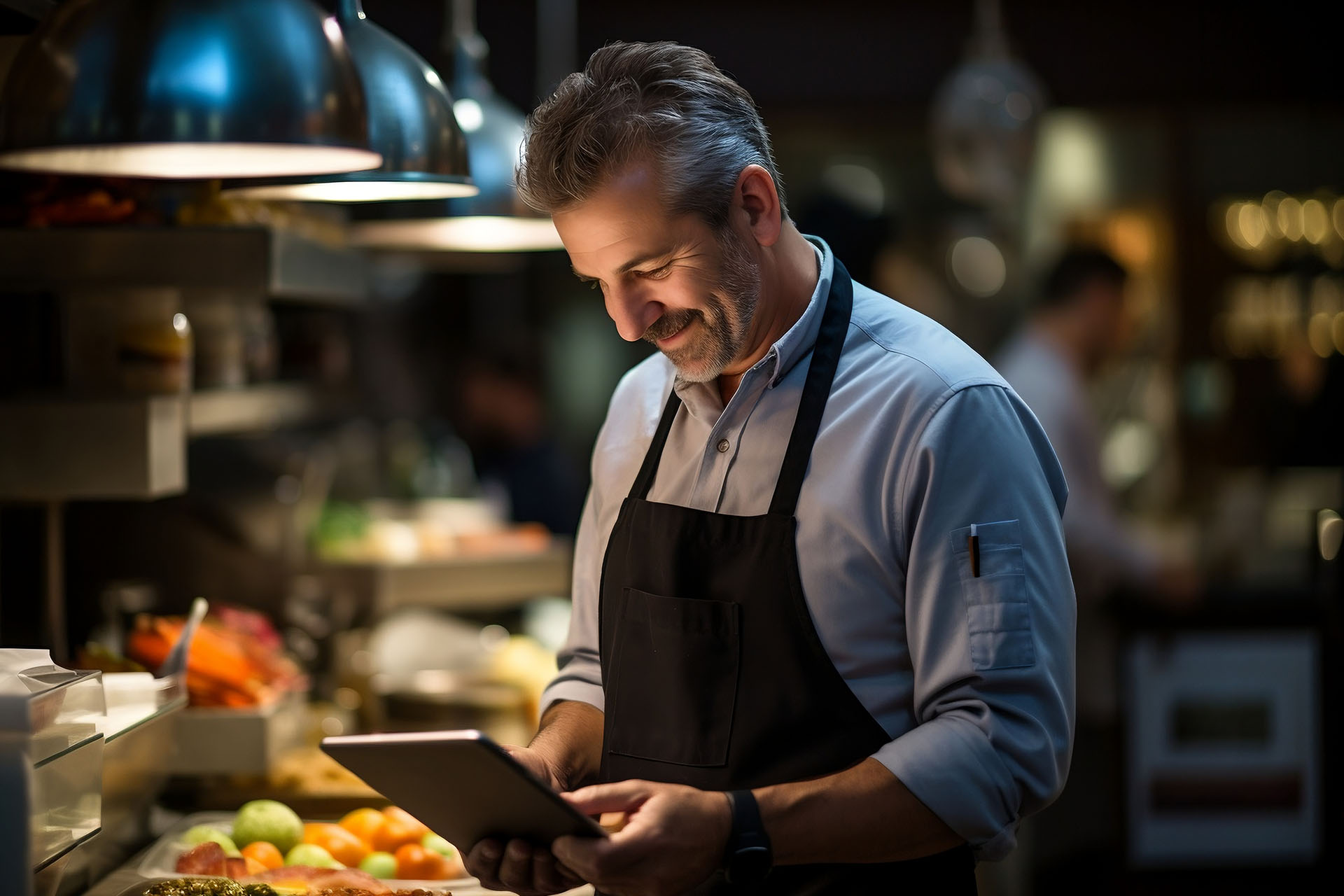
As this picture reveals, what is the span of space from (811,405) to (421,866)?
0.93 m

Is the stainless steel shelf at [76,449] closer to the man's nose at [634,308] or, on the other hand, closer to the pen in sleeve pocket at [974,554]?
the man's nose at [634,308]

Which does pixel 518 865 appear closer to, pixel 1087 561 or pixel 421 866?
pixel 421 866

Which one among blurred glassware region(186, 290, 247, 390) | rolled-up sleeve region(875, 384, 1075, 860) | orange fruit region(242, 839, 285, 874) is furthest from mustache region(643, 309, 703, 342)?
blurred glassware region(186, 290, 247, 390)

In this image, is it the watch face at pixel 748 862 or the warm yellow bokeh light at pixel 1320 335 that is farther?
the warm yellow bokeh light at pixel 1320 335

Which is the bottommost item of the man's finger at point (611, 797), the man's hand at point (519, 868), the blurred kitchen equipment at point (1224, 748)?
the blurred kitchen equipment at point (1224, 748)

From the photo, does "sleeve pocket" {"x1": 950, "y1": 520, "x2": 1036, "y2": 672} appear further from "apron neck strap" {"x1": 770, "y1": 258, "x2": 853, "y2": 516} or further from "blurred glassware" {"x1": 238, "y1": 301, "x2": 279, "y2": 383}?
"blurred glassware" {"x1": 238, "y1": 301, "x2": 279, "y2": 383}

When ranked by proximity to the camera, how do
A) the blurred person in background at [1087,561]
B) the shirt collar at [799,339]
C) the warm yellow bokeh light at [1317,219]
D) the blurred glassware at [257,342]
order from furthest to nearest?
1. the warm yellow bokeh light at [1317,219]
2. the blurred person in background at [1087,561]
3. the blurred glassware at [257,342]
4. the shirt collar at [799,339]

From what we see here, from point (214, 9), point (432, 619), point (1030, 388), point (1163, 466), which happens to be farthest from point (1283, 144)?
point (214, 9)

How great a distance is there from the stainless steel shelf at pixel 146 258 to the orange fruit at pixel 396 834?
898mm

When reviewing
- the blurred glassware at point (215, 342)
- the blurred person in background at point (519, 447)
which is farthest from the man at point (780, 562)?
the blurred person in background at point (519, 447)

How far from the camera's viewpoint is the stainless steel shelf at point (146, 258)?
7.07 feet

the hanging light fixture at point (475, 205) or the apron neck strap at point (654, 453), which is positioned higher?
the hanging light fixture at point (475, 205)

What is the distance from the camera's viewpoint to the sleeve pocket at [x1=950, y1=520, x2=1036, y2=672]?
1496 millimetres

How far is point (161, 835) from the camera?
217 centimetres
